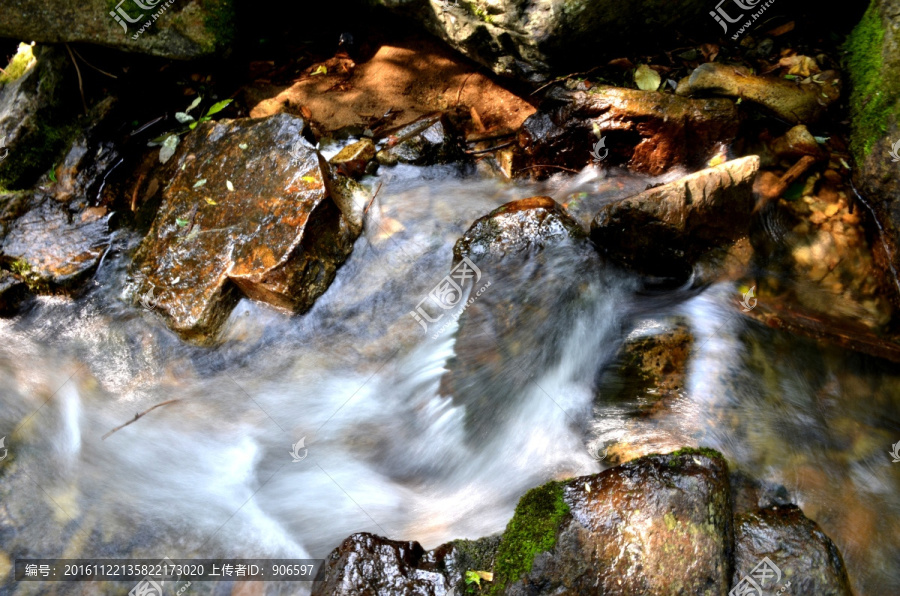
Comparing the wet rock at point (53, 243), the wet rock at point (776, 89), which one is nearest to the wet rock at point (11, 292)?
the wet rock at point (53, 243)

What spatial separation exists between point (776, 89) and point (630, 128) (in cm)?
124

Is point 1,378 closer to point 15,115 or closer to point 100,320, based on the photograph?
point 100,320

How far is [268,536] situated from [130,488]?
3.57 ft

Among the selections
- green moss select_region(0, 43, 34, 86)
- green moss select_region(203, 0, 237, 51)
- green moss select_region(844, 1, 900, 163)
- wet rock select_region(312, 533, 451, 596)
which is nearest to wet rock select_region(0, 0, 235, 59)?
green moss select_region(203, 0, 237, 51)

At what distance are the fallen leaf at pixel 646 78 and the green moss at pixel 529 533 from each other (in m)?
3.70

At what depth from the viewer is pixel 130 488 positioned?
12.8ft

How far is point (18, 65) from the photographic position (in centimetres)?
542

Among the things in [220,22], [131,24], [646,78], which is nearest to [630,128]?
[646,78]

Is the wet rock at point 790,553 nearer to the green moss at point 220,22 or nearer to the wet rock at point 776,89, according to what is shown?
the wet rock at point 776,89

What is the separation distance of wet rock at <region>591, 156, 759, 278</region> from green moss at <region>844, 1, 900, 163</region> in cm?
92

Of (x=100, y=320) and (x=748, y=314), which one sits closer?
(x=748, y=314)

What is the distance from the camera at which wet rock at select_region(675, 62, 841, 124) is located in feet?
15.2

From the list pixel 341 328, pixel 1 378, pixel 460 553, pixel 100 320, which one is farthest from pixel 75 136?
pixel 460 553

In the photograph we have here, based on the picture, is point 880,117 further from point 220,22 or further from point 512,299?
point 220,22
